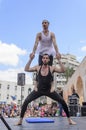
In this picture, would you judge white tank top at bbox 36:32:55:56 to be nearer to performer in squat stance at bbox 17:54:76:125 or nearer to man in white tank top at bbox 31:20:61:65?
man in white tank top at bbox 31:20:61:65

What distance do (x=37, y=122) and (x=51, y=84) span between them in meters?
1.46

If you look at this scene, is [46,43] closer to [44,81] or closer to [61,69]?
[61,69]

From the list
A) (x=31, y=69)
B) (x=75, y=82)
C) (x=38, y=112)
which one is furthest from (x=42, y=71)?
(x=75, y=82)

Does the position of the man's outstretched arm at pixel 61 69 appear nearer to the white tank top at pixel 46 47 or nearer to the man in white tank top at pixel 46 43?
the man in white tank top at pixel 46 43

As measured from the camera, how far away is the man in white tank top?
6000 mm

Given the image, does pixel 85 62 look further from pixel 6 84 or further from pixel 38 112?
pixel 6 84

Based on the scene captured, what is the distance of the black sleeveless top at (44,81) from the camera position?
5766 mm

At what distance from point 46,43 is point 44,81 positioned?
0.76 metres

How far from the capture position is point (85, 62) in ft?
86.3

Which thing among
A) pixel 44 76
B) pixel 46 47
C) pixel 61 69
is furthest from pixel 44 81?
pixel 46 47

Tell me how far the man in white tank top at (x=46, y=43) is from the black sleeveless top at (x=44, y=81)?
1.32 feet

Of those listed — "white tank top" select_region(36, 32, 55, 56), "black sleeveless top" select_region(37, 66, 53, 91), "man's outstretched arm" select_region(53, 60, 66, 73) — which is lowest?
"black sleeveless top" select_region(37, 66, 53, 91)

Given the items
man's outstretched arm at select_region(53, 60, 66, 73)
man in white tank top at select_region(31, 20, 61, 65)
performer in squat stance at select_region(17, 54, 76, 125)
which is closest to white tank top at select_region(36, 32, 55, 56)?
man in white tank top at select_region(31, 20, 61, 65)

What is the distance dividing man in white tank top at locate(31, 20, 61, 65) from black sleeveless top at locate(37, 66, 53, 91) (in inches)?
15.9
